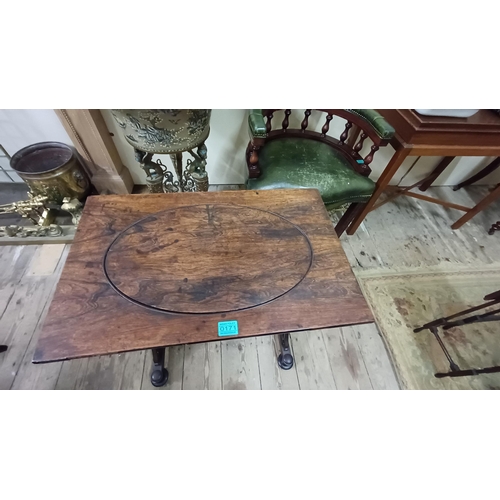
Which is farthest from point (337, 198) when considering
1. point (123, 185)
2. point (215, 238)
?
point (123, 185)

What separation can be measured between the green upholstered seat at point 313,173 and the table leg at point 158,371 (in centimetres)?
80

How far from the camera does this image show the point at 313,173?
1144mm

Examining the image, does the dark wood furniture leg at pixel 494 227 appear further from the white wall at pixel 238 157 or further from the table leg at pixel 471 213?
the white wall at pixel 238 157

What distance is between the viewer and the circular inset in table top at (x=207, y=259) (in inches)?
28.2

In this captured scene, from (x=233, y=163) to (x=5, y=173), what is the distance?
1406 millimetres

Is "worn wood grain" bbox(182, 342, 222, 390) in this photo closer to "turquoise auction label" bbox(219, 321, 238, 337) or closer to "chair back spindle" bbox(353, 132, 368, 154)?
"turquoise auction label" bbox(219, 321, 238, 337)

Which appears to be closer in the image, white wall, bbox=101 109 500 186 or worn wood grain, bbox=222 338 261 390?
worn wood grain, bbox=222 338 261 390

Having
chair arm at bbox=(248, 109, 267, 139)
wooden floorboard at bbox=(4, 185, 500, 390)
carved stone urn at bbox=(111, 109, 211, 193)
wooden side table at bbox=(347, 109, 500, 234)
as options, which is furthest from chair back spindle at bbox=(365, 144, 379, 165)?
carved stone urn at bbox=(111, 109, 211, 193)

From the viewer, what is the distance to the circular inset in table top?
72 centimetres

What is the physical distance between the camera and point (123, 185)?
158 centimetres

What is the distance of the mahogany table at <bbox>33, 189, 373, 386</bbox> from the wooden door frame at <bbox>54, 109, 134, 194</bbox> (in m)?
0.63

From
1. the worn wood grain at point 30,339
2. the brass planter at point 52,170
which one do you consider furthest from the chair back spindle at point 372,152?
the worn wood grain at point 30,339

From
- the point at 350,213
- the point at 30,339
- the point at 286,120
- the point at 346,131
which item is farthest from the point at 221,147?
the point at 30,339

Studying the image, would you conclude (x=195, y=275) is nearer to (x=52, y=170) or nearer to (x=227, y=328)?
(x=227, y=328)
